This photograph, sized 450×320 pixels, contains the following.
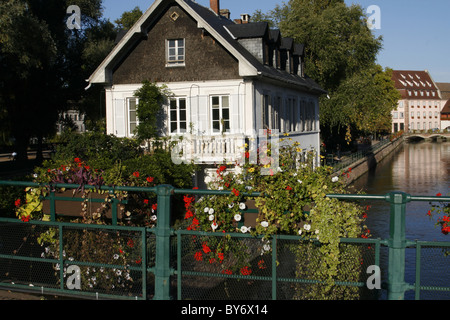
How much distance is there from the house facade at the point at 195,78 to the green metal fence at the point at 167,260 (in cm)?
1187

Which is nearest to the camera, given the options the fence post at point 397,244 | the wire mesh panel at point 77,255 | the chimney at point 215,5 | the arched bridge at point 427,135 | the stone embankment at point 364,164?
the fence post at point 397,244

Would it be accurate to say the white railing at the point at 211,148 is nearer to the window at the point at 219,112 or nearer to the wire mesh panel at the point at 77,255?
the window at the point at 219,112

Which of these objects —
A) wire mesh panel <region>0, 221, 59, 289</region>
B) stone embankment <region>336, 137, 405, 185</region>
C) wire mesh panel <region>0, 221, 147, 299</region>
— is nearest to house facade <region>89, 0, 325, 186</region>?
stone embankment <region>336, 137, 405, 185</region>

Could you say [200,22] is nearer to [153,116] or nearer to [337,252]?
[153,116]

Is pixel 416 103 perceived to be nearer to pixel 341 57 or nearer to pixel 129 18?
pixel 129 18

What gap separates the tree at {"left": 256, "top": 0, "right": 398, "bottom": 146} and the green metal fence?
28379mm

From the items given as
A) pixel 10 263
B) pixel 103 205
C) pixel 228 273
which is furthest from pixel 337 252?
pixel 10 263

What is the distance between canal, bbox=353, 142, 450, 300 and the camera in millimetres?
6504

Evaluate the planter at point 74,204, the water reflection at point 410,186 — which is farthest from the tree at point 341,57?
the planter at point 74,204

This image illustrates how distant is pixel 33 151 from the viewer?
169 feet

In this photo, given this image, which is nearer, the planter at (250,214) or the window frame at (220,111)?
the planter at (250,214)

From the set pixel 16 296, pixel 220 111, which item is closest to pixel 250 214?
pixel 16 296

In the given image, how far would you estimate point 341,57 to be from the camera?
1369 inches

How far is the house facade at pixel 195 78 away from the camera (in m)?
20.0
